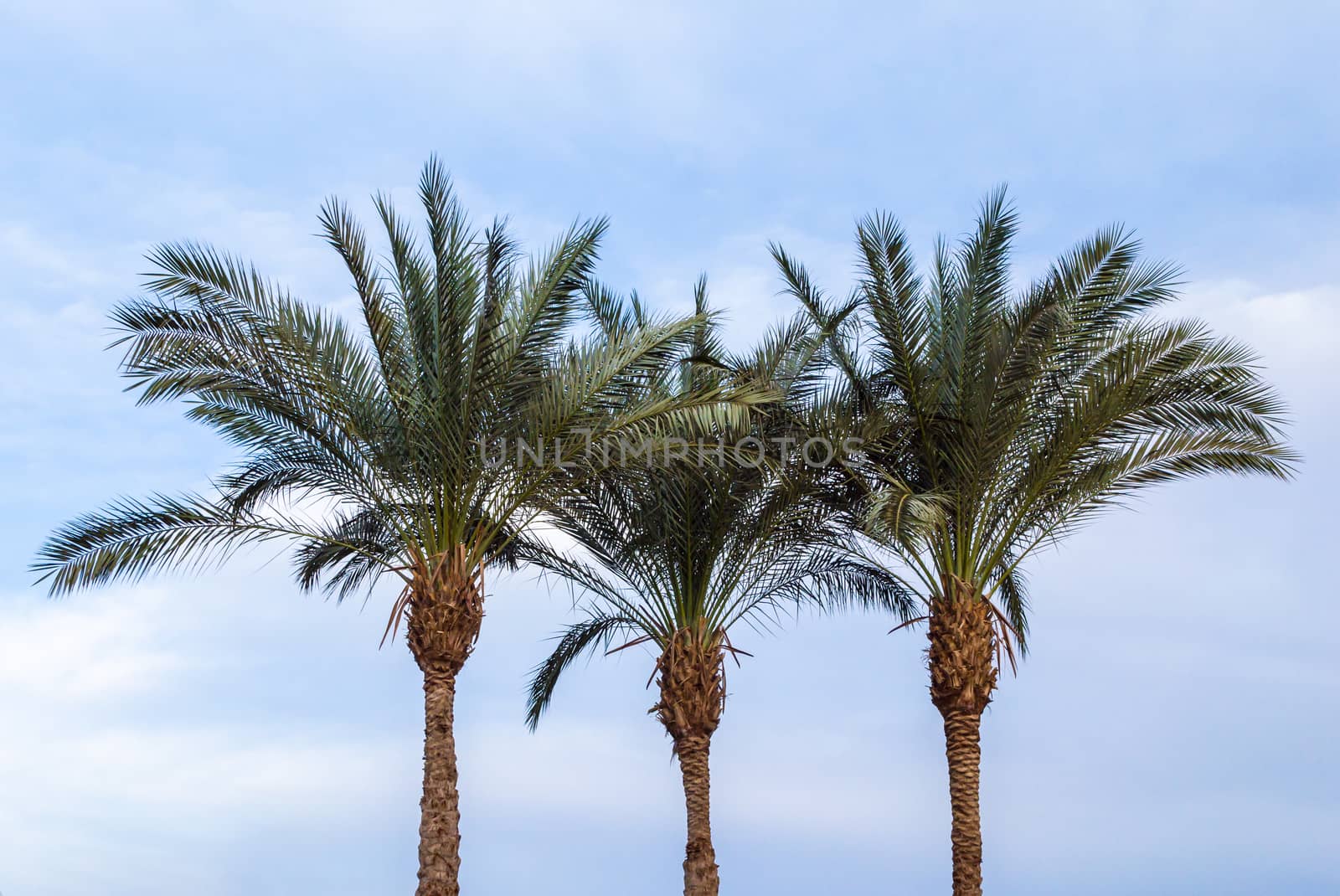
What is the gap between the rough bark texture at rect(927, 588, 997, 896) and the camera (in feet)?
55.6

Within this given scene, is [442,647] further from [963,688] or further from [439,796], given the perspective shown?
[963,688]

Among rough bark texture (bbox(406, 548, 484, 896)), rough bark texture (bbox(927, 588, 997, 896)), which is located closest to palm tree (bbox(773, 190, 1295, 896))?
rough bark texture (bbox(927, 588, 997, 896))

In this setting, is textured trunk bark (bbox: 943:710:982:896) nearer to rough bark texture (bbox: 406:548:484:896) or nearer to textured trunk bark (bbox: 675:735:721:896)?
textured trunk bark (bbox: 675:735:721:896)

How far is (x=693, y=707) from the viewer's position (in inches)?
711

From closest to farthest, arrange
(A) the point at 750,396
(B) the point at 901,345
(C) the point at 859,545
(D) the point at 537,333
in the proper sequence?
(A) the point at 750,396 → (D) the point at 537,333 → (B) the point at 901,345 → (C) the point at 859,545

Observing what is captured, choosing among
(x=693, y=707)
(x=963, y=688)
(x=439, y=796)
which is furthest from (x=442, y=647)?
(x=963, y=688)

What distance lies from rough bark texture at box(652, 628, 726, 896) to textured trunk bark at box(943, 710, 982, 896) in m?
3.03

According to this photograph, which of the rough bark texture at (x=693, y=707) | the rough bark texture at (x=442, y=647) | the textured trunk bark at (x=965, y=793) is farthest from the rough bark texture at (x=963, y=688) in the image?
the rough bark texture at (x=442, y=647)

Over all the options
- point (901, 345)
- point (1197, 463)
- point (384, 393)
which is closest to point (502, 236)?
point (384, 393)

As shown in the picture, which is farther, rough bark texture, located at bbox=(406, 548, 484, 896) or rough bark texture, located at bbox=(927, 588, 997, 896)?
rough bark texture, located at bbox=(927, 588, 997, 896)

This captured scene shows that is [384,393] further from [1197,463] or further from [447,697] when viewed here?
[1197,463]

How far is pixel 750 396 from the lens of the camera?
14.2 m

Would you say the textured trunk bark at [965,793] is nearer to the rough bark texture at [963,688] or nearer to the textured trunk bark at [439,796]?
the rough bark texture at [963,688]

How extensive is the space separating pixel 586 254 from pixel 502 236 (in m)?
0.99
